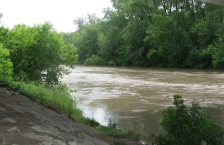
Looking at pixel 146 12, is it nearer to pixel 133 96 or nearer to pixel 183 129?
pixel 133 96

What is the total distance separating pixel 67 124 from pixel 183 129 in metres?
3.60

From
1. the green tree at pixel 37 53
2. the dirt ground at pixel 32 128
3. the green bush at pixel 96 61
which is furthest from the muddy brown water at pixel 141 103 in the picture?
the green bush at pixel 96 61

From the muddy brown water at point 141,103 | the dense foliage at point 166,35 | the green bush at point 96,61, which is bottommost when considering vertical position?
the muddy brown water at point 141,103

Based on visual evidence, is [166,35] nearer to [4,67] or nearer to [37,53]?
[37,53]

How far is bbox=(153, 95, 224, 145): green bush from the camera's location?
6289mm

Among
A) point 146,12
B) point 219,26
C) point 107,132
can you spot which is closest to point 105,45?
point 146,12

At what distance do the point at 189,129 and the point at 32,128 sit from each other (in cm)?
362

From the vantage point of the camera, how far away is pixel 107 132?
9.27 m

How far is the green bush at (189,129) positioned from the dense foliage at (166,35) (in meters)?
37.5

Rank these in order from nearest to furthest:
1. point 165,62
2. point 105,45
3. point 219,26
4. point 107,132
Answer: point 107,132
point 219,26
point 165,62
point 105,45

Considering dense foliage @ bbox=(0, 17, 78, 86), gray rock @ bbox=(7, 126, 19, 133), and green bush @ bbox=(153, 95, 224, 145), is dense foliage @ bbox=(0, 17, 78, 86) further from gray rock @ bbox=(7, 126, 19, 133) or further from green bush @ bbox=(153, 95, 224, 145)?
green bush @ bbox=(153, 95, 224, 145)

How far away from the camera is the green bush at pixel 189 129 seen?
6.29 m

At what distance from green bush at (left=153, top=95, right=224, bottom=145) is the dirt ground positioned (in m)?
1.98

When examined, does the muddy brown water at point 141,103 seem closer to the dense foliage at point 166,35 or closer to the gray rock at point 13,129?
the gray rock at point 13,129
